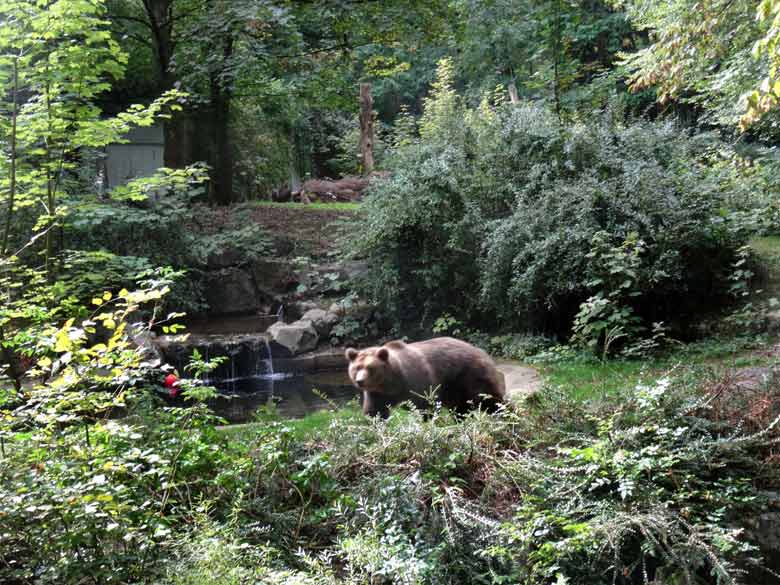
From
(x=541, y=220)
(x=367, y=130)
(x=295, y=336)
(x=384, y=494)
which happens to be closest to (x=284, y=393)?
(x=295, y=336)

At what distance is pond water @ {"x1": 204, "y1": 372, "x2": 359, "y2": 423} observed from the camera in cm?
966

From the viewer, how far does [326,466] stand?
4.64 meters

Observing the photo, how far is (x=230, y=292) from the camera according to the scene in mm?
15008

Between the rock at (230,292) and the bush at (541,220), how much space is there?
11.5ft

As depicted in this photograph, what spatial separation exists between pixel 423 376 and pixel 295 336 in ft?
21.6

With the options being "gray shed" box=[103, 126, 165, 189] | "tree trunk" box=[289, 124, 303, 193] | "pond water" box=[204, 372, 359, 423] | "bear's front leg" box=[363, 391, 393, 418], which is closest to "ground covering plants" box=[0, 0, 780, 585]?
"bear's front leg" box=[363, 391, 393, 418]

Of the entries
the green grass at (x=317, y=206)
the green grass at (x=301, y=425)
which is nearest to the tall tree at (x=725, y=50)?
the green grass at (x=301, y=425)

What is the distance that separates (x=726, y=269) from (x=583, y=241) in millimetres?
1978

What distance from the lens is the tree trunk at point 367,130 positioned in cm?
2200

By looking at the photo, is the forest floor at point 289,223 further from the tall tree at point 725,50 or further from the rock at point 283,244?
the tall tree at point 725,50

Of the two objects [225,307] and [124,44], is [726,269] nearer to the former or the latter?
[225,307]

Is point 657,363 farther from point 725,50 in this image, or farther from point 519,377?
point 725,50

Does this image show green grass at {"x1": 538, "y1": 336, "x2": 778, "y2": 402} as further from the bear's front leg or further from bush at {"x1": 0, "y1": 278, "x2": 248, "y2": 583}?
bush at {"x1": 0, "y1": 278, "x2": 248, "y2": 583}

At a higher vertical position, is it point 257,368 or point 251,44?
point 251,44
